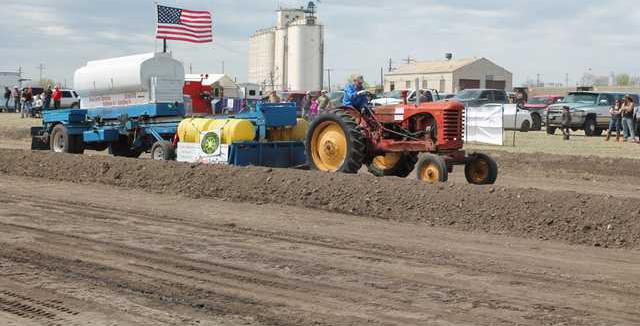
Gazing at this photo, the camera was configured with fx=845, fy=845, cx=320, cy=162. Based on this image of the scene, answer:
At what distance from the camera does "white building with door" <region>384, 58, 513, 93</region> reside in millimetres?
70500

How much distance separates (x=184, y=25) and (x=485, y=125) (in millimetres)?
9028

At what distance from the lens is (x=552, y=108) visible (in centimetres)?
3022


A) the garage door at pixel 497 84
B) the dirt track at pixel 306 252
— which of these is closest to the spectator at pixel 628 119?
the dirt track at pixel 306 252

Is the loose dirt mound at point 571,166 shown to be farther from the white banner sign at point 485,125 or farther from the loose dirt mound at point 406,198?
the loose dirt mound at point 406,198

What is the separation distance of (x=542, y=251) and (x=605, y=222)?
3.99 ft

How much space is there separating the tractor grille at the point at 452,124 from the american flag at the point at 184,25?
11161mm

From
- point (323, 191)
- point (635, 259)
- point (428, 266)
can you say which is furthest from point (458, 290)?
point (323, 191)

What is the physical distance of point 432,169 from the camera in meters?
12.6

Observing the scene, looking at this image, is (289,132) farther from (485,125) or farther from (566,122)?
(566,122)

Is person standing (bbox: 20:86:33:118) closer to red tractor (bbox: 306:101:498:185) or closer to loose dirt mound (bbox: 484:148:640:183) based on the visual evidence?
loose dirt mound (bbox: 484:148:640:183)

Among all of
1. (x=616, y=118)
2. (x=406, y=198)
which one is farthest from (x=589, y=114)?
(x=406, y=198)

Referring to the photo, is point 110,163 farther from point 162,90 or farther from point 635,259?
Answer: point 635,259

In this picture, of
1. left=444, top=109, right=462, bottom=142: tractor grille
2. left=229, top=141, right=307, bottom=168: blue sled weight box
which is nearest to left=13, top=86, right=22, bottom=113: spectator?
left=229, top=141, right=307, bottom=168: blue sled weight box

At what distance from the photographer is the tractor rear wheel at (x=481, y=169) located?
1319 centimetres
